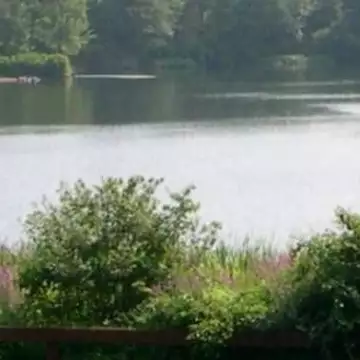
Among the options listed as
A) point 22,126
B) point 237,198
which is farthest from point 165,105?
point 237,198

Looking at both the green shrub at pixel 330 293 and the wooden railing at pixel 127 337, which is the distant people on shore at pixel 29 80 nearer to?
the wooden railing at pixel 127 337

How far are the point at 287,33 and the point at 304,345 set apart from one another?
76402 mm

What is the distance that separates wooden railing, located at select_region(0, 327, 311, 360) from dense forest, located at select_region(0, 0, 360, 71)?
7246cm

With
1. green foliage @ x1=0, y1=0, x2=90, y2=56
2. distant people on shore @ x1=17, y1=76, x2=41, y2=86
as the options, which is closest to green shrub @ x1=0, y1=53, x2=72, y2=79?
distant people on shore @ x1=17, y1=76, x2=41, y2=86

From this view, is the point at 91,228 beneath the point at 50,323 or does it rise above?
above

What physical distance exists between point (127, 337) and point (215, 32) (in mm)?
75742

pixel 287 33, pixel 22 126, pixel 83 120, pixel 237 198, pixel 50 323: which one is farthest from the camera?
pixel 287 33

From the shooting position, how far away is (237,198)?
64.4 feet

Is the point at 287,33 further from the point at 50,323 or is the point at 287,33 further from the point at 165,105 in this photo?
the point at 50,323

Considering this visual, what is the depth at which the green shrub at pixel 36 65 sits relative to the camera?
2776 inches

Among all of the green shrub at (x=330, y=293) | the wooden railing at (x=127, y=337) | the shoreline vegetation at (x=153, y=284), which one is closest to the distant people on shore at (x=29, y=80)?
the shoreline vegetation at (x=153, y=284)

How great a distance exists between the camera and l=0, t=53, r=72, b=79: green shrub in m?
70.5

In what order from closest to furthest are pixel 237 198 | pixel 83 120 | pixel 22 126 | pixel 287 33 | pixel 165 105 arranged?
pixel 237 198, pixel 22 126, pixel 83 120, pixel 165 105, pixel 287 33

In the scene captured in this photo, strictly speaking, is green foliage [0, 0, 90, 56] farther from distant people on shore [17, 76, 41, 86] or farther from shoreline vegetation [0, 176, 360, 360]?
shoreline vegetation [0, 176, 360, 360]
